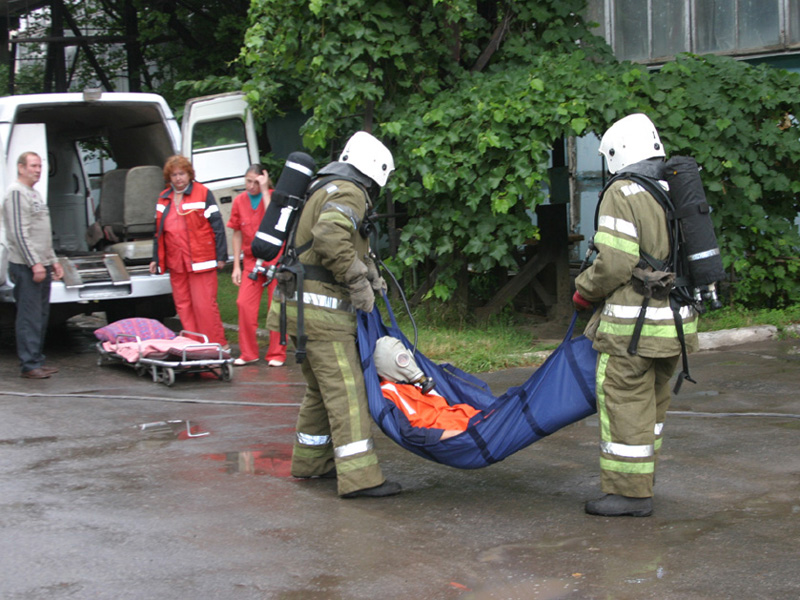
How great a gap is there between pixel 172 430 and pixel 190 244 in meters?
2.73

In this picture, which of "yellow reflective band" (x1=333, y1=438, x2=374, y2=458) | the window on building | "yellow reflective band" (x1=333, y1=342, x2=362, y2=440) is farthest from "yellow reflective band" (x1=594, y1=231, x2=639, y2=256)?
the window on building

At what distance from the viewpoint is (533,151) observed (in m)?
8.65

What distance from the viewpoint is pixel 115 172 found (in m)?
11.4

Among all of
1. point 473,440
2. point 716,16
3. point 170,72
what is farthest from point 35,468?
point 170,72

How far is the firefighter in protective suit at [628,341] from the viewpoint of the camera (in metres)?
4.61

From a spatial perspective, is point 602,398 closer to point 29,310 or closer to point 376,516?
point 376,516

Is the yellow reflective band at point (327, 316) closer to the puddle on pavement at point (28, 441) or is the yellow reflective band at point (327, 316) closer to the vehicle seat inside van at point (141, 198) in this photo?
the puddle on pavement at point (28, 441)

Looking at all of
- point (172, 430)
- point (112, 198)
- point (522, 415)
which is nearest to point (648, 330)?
point (522, 415)

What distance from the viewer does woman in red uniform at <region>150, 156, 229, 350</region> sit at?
29.1 ft

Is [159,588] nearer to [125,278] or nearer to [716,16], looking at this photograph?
[125,278]

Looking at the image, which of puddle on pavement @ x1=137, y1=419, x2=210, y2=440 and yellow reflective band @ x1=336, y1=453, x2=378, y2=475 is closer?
yellow reflective band @ x1=336, y1=453, x2=378, y2=475

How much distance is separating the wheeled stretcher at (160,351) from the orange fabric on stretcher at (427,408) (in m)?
3.28

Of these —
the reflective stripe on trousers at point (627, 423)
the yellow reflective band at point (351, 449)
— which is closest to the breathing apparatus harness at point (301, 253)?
the yellow reflective band at point (351, 449)

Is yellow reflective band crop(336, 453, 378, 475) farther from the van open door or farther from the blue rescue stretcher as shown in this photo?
the van open door
